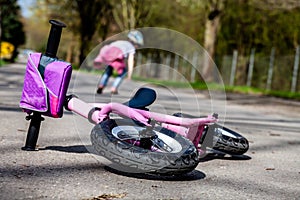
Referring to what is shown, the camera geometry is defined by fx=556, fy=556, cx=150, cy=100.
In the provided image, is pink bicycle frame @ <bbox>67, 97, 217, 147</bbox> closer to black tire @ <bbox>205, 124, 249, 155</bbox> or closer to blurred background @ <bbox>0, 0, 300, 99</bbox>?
black tire @ <bbox>205, 124, 249, 155</bbox>

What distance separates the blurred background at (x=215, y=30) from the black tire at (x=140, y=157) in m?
5.38

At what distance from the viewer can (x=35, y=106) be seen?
14.4 ft

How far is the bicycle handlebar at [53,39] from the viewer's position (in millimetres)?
4551

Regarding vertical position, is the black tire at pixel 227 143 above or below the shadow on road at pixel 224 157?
above

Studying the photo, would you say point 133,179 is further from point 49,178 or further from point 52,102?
point 52,102

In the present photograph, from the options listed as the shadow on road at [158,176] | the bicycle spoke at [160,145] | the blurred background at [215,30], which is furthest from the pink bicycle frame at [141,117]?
the blurred background at [215,30]

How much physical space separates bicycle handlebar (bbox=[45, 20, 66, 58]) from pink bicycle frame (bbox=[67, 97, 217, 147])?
42cm

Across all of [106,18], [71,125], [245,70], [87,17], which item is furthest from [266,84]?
[106,18]

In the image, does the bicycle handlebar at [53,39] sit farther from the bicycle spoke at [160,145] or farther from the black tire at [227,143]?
the black tire at [227,143]

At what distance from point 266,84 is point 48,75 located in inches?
858

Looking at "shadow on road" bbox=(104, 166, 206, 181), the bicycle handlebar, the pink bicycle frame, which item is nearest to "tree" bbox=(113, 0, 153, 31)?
the bicycle handlebar

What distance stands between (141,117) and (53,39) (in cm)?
103

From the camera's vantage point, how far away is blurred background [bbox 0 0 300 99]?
79.3 ft

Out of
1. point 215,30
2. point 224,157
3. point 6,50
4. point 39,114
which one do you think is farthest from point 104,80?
point 6,50
